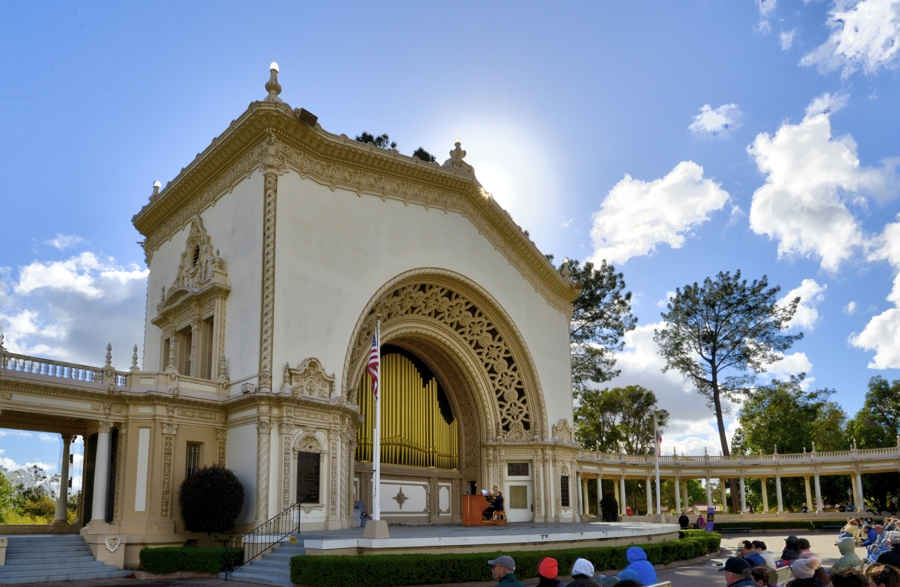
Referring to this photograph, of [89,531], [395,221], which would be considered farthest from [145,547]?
[395,221]

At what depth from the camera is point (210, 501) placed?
20.3 metres

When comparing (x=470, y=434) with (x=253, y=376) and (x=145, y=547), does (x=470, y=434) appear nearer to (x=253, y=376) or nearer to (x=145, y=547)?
(x=253, y=376)

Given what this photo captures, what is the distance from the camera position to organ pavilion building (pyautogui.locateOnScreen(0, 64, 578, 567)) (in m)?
21.5

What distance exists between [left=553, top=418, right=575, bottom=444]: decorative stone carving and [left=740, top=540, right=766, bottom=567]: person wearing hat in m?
21.6

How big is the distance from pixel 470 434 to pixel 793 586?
2652cm

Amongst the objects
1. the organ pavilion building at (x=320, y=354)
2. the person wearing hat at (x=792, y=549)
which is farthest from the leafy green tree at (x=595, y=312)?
the person wearing hat at (x=792, y=549)

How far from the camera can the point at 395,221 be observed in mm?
27547

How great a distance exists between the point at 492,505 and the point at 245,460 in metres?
10.3

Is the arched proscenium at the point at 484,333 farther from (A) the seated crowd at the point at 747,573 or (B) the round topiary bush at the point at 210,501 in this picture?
(A) the seated crowd at the point at 747,573

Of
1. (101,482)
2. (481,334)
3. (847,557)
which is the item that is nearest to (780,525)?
(481,334)

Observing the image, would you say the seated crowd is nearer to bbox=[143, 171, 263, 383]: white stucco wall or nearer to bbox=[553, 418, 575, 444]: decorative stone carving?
bbox=[143, 171, 263, 383]: white stucco wall

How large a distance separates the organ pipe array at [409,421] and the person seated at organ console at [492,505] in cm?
385

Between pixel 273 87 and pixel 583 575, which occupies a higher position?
pixel 273 87

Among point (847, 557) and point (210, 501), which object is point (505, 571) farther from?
point (210, 501)
